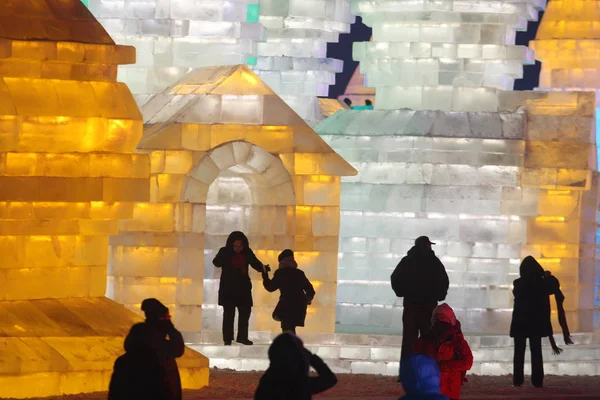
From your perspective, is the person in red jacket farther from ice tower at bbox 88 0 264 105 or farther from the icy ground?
ice tower at bbox 88 0 264 105

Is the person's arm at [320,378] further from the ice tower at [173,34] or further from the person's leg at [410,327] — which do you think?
the ice tower at [173,34]

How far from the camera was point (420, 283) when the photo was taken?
24.8 m

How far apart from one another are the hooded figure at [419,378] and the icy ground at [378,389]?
7.81 m

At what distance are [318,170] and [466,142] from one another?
421 cm

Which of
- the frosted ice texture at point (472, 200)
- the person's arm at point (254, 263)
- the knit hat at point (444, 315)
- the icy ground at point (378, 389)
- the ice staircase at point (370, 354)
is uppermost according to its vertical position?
the frosted ice texture at point (472, 200)

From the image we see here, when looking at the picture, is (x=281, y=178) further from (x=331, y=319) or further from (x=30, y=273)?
(x=30, y=273)

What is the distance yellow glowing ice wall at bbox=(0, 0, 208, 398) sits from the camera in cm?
2298

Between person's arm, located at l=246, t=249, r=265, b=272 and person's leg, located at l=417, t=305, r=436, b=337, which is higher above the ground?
person's arm, located at l=246, t=249, r=265, b=272

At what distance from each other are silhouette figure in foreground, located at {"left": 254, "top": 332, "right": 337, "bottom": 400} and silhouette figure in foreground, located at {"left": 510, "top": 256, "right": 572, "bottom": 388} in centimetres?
1072

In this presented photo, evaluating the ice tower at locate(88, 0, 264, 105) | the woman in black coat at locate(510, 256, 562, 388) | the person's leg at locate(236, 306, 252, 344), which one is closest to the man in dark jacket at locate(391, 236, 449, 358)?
the woman in black coat at locate(510, 256, 562, 388)

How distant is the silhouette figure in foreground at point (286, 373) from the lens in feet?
48.7

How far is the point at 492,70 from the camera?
33.8 metres

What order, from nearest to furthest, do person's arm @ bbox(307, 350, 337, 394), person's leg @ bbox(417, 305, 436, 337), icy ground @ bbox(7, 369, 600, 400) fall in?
person's arm @ bbox(307, 350, 337, 394)
icy ground @ bbox(7, 369, 600, 400)
person's leg @ bbox(417, 305, 436, 337)

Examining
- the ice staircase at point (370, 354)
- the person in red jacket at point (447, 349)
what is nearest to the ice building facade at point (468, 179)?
the ice staircase at point (370, 354)
